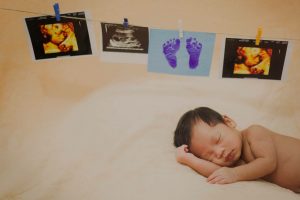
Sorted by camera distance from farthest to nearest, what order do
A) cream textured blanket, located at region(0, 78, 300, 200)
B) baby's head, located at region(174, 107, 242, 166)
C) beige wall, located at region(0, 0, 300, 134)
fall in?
beige wall, located at region(0, 0, 300, 134) → baby's head, located at region(174, 107, 242, 166) → cream textured blanket, located at region(0, 78, 300, 200)

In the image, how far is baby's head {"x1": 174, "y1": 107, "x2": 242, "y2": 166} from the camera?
1.15 metres

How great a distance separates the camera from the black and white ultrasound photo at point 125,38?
4.63 ft

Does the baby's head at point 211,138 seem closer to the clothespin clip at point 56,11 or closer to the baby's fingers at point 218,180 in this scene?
the baby's fingers at point 218,180

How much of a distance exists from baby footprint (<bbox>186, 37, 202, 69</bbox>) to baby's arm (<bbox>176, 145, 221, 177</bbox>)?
407 millimetres

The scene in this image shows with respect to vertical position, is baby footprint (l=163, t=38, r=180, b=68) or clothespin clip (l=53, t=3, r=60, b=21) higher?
clothespin clip (l=53, t=3, r=60, b=21)

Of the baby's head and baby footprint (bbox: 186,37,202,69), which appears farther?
baby footprint (bbox: 186,37,202,69)

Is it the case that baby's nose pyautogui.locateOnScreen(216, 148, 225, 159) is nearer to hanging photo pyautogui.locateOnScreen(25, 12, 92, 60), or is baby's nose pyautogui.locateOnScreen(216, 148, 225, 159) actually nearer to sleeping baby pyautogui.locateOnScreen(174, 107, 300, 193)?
sleeping baby pyautogui.locateOnScreen(174, 107, 300, 193)

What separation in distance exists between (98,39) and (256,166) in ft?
2.67

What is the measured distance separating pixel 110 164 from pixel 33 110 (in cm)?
41

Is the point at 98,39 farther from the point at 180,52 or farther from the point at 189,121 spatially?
the point at 189,121

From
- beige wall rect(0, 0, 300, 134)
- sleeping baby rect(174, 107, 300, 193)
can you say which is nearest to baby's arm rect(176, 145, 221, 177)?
sleeping baby rect(174, 107, 300, 193)

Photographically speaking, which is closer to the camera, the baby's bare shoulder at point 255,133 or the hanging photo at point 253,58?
the baby's bare shoulder at point 255,133

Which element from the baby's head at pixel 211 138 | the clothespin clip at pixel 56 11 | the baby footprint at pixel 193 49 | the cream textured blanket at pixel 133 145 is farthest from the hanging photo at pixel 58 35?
the baby's head at pixel 211 138

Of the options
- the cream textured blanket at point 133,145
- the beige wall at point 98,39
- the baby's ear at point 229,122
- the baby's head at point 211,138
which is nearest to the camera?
the cream textured blanket at point 133,145
